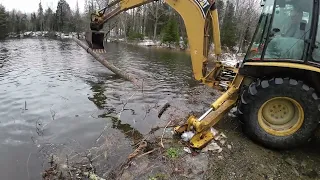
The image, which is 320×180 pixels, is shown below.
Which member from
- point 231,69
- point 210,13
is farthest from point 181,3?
point 231,69

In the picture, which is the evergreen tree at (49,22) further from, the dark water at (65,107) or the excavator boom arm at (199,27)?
the excavator boom arm at (199,27)

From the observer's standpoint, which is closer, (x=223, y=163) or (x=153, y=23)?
(x=223, y=163)

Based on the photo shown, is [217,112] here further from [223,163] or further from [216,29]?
[216,29]

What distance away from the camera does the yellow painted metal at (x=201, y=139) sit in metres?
5.11

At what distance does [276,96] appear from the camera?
488 centimetres

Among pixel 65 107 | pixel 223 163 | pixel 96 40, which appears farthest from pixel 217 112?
pixel 96 40

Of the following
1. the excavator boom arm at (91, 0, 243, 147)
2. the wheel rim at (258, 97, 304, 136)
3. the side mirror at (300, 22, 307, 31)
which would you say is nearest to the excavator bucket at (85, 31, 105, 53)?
the excavator boom arm at (91, 0, 243, 147)

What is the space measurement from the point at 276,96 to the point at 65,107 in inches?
247

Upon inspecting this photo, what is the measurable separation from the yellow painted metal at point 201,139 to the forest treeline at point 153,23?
56.3ft

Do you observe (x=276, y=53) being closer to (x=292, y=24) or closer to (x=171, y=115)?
(x=292, y=24)

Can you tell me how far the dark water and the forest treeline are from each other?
10730 mm

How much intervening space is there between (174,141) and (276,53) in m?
2.62

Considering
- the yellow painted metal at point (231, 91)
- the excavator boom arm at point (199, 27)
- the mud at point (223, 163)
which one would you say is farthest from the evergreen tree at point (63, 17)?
the mud at point (223, 163)

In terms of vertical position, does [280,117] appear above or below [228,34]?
below
